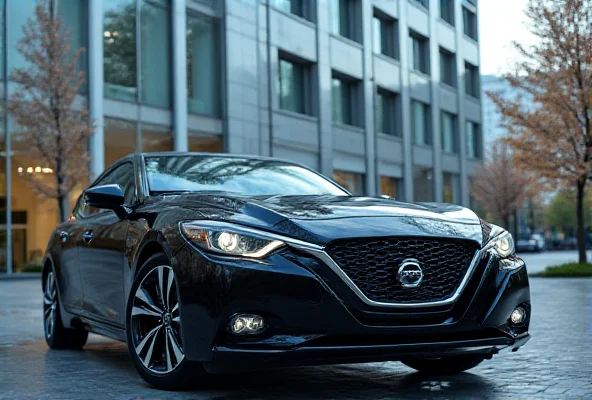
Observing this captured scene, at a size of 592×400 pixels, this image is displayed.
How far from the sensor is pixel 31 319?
11.2m

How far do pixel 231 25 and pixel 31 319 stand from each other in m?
20.5

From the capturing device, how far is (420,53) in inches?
1745

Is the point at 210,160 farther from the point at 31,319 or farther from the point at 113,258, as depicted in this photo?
the point at 31,319

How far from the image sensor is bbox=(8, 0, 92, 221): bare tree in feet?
80.5

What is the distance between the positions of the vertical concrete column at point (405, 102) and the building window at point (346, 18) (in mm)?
→ 3833

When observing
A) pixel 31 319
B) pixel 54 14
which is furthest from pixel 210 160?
pixel 54 14

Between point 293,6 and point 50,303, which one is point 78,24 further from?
point 50,303

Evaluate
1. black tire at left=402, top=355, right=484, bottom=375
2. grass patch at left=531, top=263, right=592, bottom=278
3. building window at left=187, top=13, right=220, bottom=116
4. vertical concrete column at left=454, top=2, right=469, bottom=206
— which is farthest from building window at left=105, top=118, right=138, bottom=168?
vertical concrete column at left=454, top=2, right=469, bottom=206

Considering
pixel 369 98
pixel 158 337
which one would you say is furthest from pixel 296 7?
pixel 158 337

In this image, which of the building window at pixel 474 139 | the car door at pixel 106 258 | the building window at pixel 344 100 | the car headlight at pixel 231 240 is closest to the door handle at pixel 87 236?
the car door at pixel 106 258

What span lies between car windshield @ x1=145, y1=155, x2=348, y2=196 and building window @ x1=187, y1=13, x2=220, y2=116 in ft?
74.4

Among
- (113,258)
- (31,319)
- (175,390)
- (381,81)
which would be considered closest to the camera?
(175,390)

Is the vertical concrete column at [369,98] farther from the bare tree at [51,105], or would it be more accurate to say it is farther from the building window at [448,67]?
the bare tree at [51,105]

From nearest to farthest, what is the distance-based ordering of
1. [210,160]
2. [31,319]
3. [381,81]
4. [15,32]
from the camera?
[210,160] → [31,319] → [15,32] → [381,81]
